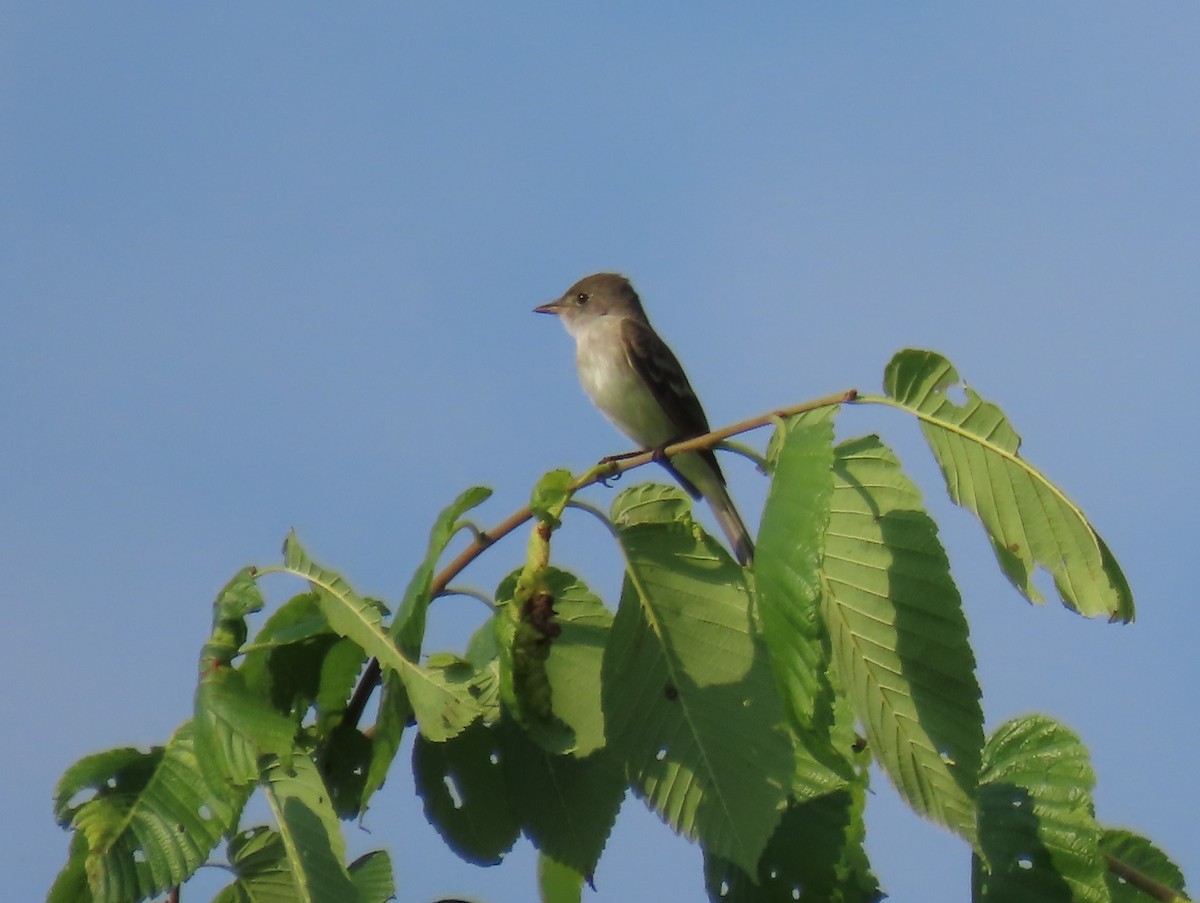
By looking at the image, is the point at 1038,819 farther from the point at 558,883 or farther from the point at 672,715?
the point at 558,883

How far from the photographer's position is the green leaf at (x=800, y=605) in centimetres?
186

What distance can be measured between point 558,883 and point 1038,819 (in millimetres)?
948

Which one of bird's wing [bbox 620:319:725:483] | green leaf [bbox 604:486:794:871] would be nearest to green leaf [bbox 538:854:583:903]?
green leaf [bbox 604:486:794:871]

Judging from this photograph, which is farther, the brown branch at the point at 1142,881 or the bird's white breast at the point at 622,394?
the bird's white breast at the point at 622,394

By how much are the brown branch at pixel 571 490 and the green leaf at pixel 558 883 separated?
1.59 ft

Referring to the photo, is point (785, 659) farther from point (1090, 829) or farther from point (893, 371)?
point (1090, 829)

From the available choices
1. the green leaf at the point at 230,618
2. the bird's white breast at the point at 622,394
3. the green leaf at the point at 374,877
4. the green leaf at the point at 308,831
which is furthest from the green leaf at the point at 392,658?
the bird's white breast at the point at 622,394

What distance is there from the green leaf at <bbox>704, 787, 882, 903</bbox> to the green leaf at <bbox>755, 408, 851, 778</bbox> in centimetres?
54

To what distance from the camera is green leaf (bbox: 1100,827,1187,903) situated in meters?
2.72

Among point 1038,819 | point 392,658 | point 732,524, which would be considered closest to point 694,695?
point 392,658

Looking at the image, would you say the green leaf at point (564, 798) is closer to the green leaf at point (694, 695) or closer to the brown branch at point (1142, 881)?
the green leaf at point (694, 695)

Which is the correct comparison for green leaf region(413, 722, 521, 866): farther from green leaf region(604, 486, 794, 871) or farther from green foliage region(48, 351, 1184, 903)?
green leaf region(604, 486, 794, 871)

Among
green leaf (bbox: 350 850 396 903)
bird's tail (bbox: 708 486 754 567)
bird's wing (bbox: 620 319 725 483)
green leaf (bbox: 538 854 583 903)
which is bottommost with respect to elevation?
green leaf (bbox: 538 854 583 903)

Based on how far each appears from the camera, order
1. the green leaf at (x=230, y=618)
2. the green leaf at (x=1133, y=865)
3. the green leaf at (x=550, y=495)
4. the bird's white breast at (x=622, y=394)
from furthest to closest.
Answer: the bird's white breast at (x=622, y=394)
the green leaf at (x=1133, y=865)
the green leaf at (x=230, y=618)
the green leaf at (x=550, y=495)
